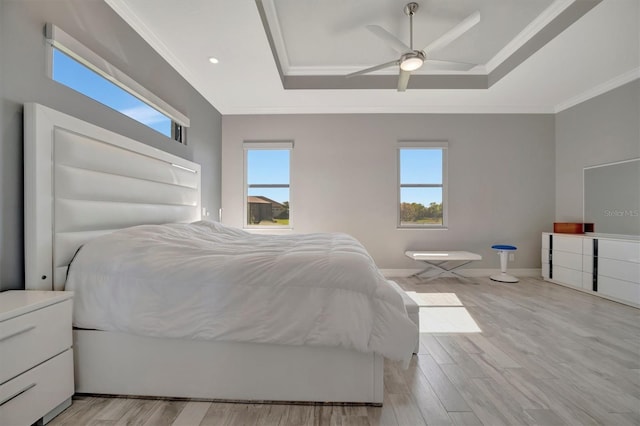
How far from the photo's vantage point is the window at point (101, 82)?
5.62 ft

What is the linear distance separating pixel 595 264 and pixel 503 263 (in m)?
0.99

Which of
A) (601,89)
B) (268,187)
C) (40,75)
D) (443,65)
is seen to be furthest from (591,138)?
(40,75)

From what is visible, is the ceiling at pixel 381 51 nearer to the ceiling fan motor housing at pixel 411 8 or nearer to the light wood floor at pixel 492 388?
the ceiling fan motor housing at pixel 411 8

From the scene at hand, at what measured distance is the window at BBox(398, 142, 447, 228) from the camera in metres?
4.51

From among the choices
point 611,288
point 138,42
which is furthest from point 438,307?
point 138,42

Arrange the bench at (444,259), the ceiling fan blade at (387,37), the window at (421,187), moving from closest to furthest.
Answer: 1. the ceiling fan blade at (387,37)
2. the bench at (444,259)
3. the window at (421,187)

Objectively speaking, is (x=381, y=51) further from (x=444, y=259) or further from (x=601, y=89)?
(x=601, y=89)

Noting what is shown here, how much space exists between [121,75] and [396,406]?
9.70 ft

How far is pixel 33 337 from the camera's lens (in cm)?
119

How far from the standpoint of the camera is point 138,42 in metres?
2.40

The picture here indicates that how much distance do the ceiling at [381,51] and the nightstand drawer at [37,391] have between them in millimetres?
2466

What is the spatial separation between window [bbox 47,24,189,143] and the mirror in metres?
5.36

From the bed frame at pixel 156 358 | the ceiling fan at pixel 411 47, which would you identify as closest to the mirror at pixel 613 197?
the ceiling fan at pixel 411 47

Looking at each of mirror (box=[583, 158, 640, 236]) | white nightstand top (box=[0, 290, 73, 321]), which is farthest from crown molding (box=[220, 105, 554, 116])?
white nightstand top (box=[0, 290, 73, 321])
